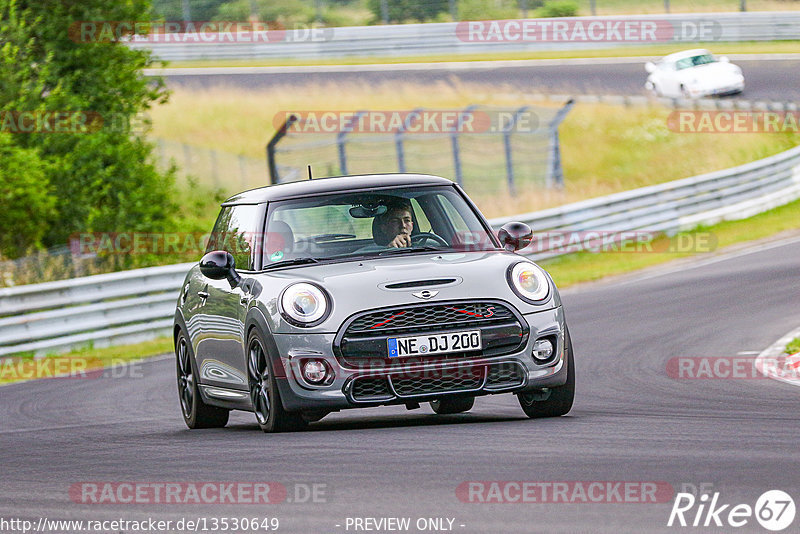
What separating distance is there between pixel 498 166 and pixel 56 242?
9.20 meters

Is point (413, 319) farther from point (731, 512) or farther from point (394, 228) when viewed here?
point (731, 512)

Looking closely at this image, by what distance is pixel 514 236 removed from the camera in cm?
884

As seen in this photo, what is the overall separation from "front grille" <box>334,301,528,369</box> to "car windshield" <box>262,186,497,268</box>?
90 cm

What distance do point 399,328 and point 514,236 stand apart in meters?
1.52

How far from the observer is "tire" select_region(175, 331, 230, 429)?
379 inches

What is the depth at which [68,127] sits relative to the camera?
77.2ft

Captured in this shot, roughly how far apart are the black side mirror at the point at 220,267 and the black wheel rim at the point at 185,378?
48.3 inches

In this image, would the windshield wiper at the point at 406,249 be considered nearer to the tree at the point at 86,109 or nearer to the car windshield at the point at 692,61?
the tree at the point at 86,109

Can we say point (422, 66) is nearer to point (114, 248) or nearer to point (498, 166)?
point (498, 166)

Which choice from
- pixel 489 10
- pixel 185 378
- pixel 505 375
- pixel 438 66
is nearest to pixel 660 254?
pixel 185 378

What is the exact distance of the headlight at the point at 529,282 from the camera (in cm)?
791

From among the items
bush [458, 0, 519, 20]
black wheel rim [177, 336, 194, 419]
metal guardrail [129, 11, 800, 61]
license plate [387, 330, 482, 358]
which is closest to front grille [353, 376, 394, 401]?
license plate [387, 330, 482, 358]

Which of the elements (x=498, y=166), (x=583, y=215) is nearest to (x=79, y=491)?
(x=583, y=215)

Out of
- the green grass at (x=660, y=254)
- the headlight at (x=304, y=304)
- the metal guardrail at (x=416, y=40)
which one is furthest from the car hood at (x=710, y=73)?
the headlight at (x=304, y=304)
